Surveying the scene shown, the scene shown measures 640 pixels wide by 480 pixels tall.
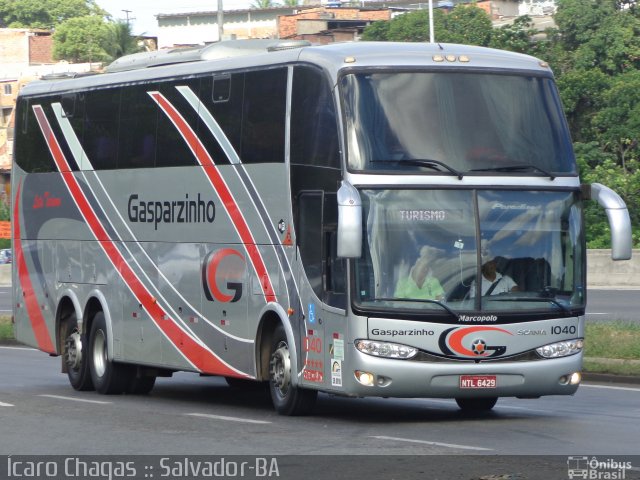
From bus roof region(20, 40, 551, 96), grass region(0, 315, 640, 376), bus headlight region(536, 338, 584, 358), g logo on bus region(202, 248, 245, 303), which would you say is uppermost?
bus roof region(20, 40, 551, 96)

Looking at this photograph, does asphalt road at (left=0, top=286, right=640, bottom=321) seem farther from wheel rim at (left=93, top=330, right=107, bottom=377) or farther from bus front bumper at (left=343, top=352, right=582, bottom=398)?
bus front bumper at (left=343, top=352, right=582, bottom=398)

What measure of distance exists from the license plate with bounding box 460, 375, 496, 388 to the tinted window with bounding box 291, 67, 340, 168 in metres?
2.33

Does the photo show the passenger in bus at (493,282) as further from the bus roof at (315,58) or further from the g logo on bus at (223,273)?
the g logo on bus at (223,273)

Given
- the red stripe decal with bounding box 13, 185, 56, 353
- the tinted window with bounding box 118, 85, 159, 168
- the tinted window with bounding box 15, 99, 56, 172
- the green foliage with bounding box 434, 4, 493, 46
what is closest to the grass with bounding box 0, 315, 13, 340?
the red stripe decal with bounding box 13, 185, 56, 353

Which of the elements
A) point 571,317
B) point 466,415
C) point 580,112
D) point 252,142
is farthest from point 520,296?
point 580,112

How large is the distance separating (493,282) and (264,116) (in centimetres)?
325

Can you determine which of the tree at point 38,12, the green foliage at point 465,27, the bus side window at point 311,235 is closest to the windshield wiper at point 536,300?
the bus side window at point 311,235

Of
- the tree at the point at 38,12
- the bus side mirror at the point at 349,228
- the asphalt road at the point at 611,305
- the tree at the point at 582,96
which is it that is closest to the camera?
the bus side mirror at the point at 349,228

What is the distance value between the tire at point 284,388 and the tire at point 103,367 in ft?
14.0

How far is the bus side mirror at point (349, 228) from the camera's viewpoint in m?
13.6

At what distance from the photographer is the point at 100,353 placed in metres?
19.9

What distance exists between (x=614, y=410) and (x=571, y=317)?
146cm

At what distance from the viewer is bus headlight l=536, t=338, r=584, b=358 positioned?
14.5m

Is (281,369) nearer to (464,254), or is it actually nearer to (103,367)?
(464,254)
